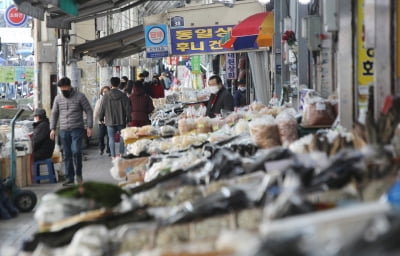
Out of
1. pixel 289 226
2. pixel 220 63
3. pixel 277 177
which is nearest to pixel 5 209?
pixel 277 177

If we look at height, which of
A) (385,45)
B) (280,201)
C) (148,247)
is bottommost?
(148,247)

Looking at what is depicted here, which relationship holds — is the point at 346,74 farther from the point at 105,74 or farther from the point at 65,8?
the point at 105,74

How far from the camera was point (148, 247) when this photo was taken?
4.20 m

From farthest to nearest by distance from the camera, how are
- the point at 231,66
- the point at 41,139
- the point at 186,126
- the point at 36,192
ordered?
1. the point at 231,66
2. the point at 41,139
3. the point at 36,192
4. the point at 186,126

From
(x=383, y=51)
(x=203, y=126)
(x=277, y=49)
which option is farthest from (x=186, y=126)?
(x=277, y=49)

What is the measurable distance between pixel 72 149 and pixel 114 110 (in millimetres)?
3686

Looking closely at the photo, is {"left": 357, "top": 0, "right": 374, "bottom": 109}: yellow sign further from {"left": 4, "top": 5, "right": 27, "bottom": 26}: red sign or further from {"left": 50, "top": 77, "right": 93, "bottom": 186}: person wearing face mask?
{"left": 4, "top": 5, "right": 27, "bottom": 26}: red sign

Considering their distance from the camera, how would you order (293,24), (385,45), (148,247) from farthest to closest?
1. (293,24)
2. (385,45)
3. (148,247)

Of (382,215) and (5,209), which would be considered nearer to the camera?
(382,215)

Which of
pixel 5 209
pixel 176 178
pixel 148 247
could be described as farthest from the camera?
pixel 5 209

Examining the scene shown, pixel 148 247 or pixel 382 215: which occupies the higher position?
pixel 382 215

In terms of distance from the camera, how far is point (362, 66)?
8258 millimetres

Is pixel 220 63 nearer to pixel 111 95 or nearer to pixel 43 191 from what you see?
pixel 111 95

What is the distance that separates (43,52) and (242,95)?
7241 millimetres
